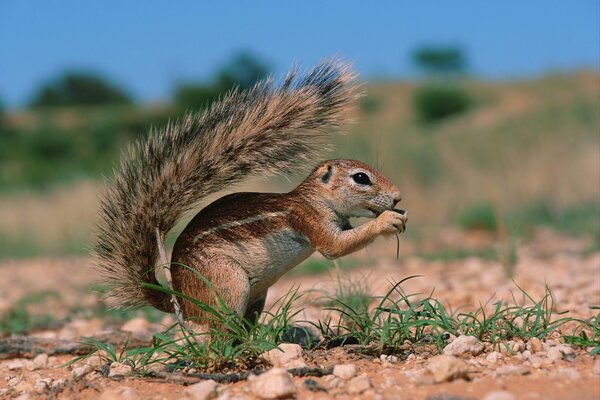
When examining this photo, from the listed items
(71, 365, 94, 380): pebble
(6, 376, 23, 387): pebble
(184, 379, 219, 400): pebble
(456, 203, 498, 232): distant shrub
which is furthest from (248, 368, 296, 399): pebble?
(456, 203, 498, 232): distant shrub

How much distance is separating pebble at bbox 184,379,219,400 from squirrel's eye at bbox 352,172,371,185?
50.5 inches

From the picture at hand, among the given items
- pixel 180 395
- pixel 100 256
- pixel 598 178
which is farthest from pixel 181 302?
pixel 598 178

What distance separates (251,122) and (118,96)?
214ft

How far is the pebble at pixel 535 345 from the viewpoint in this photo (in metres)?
3.17

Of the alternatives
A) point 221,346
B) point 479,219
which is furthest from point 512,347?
point 479,219

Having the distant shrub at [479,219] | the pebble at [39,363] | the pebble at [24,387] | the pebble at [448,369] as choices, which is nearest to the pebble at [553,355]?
the pebble at [448,369]

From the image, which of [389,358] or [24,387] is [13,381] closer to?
[24,387]

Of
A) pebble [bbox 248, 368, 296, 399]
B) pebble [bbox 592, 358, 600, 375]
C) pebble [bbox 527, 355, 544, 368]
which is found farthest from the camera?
pebble [bbox 527, 355, 544, 368]

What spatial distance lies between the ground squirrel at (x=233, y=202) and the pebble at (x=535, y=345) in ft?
2.45

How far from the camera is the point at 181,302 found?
11.5 feet

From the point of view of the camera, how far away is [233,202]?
3539 millimetres

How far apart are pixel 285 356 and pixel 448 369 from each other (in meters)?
0.70

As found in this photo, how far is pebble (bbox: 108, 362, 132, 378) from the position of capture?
10.5ft

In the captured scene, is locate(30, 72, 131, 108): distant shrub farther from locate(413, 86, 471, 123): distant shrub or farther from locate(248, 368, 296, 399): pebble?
locate(248, 368, 296, 399): pebble
